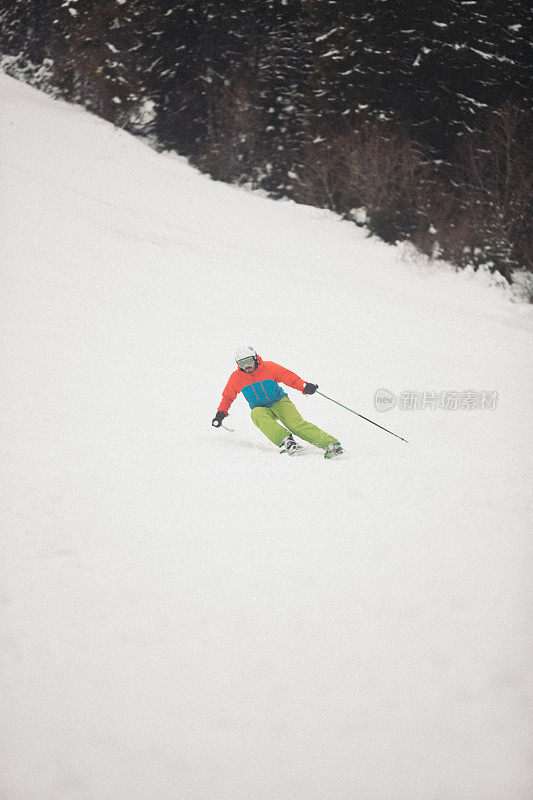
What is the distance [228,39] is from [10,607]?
20864 millimetres

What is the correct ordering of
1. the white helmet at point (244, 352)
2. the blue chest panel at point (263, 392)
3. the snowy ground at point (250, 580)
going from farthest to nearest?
the blue chest panel at point (263, 392), the white helmet at point (244, 352), the snowy ground at point (250, 580)

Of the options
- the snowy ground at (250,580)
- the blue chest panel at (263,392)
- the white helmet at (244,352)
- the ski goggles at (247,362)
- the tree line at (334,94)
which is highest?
the tree line at (334,94)

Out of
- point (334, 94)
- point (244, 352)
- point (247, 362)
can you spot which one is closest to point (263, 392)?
point (247, 362)

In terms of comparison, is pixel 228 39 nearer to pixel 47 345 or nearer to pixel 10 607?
pixel 47 345

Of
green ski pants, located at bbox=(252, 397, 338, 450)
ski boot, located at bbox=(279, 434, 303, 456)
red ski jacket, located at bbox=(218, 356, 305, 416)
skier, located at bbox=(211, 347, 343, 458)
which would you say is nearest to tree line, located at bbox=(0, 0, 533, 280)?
red ski jacket, located at bbox=(218, 356, 305, 416)

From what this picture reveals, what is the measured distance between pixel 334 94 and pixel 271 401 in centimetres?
1415

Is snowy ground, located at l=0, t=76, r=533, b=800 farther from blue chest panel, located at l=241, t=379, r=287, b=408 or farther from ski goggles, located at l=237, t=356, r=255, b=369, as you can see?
ski goggles, located at l=237, t=356, r=255, b=369

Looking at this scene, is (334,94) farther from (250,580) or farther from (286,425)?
(250,580)

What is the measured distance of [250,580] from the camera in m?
3.02

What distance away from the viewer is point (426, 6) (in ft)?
48.3

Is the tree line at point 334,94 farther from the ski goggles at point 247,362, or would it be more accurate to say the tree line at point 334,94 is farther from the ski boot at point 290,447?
the ski boot at point 290,447

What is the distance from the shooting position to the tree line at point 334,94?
1326 centimetres

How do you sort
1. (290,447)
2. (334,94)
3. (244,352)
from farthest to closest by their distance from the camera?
1. (334,94)
2. (244,352)
3. (290,447)

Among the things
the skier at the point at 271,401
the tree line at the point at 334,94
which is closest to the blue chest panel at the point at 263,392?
the skier at the point at 271,401
